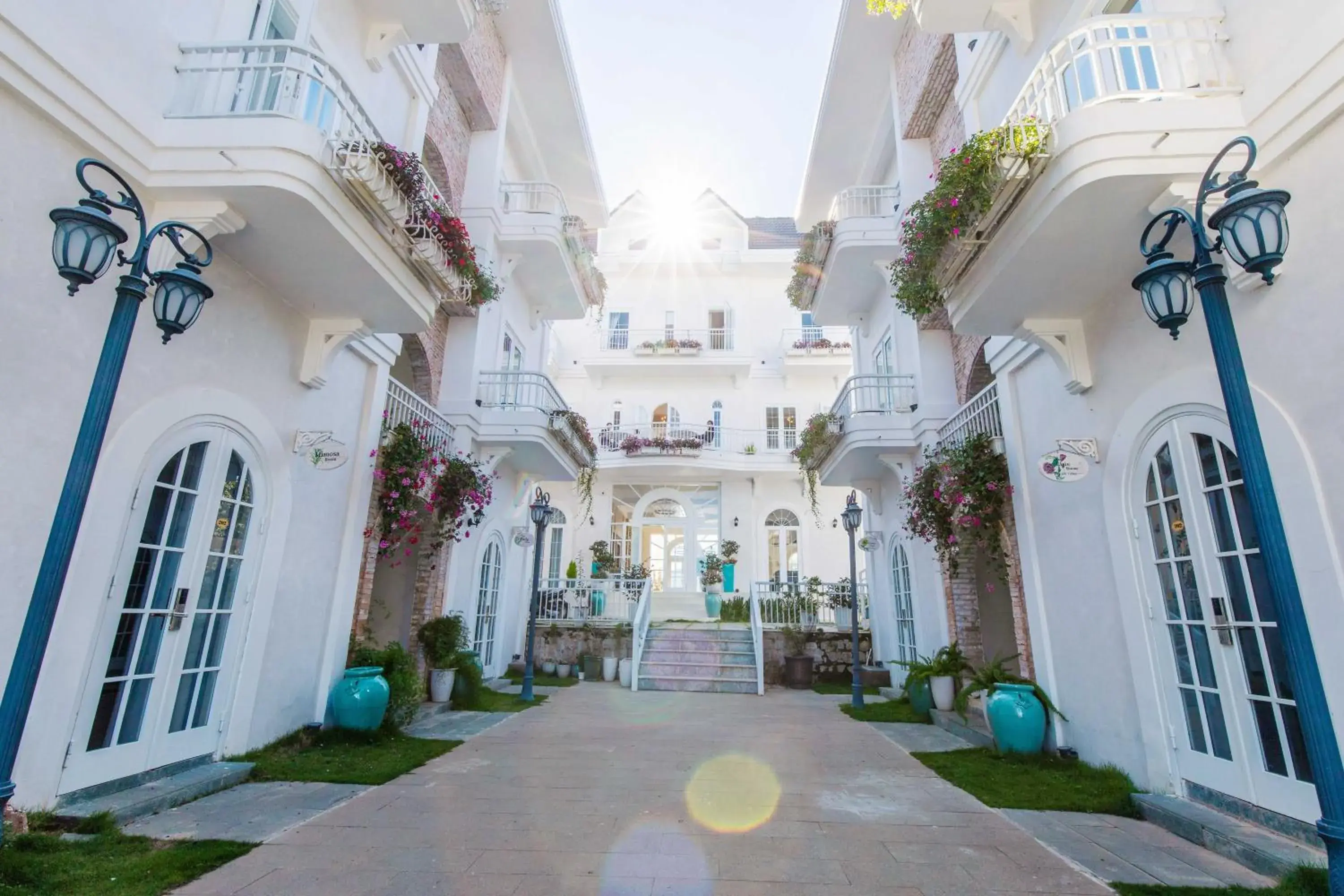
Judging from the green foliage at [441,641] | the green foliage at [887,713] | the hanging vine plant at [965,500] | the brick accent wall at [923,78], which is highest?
the brick accent wall at [923,78]

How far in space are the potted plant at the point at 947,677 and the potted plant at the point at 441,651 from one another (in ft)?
21.1

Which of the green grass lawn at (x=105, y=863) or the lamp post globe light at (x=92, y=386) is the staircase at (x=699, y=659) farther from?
the lamp post globe light at (x=92, y=386)

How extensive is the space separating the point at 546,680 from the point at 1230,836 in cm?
996

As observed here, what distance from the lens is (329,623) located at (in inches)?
258

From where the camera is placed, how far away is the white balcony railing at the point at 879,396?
951 cm

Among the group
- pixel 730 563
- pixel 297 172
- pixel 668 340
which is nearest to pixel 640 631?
pixel 730 563

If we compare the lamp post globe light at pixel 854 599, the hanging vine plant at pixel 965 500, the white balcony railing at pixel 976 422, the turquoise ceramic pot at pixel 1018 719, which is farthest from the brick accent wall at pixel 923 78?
the turquoise ceramic pot at pixel 1018 719

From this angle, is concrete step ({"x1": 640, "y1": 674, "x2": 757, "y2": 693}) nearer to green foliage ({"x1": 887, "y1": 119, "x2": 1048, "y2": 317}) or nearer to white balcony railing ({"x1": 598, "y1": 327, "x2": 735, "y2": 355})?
green foliage ({"x1": 887, "y1": 119, "x2": 1048, "y2": 317})

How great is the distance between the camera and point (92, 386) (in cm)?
296

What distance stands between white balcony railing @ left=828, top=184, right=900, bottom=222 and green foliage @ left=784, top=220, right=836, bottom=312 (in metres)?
0.24

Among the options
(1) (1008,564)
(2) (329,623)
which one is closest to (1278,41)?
(1) (1008,564)

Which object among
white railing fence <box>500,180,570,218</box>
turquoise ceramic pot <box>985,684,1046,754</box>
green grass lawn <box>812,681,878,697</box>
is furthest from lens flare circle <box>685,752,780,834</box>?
white railing fence <box>500,180,570,218</box>

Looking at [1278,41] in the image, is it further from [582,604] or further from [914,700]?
[582,604]

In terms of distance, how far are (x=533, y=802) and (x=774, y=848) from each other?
1825 mm
